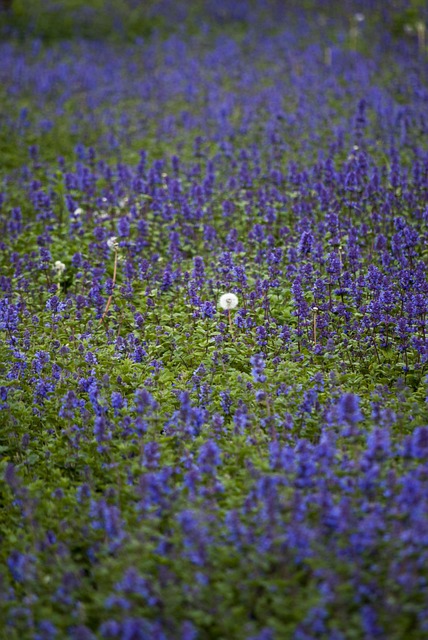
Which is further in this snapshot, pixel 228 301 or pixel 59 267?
pixel 59 267

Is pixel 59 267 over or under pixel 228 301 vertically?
under

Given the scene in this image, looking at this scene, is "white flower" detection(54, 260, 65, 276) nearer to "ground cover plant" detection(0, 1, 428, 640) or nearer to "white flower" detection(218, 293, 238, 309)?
"ground cover plant" detection(0, 1, 428, 640)

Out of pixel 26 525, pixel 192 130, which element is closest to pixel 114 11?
pixel 192 130

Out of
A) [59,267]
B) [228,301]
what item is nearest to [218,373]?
[228,301]

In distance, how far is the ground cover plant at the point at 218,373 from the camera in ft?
10.9

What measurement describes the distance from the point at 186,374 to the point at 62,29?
1499 cm

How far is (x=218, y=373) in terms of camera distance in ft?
17.8

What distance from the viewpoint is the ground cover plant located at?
10.9 ft

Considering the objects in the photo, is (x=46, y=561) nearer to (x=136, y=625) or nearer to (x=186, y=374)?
(x=136, y=625)

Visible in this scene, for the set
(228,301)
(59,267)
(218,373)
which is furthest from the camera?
(59,267)

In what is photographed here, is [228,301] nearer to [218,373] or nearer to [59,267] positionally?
[218,373]

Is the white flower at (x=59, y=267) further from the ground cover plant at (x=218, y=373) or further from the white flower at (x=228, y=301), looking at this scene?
the white flower at (x=228, y=301)

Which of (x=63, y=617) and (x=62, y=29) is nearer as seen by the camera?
(x=63, y=617)

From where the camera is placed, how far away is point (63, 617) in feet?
10.9
